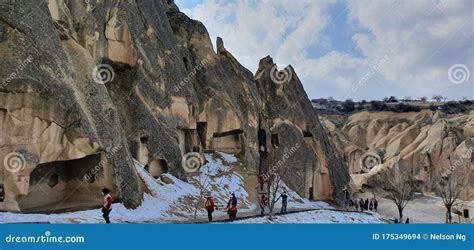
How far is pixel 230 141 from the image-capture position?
4188cm

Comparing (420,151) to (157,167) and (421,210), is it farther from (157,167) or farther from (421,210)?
(157,167)

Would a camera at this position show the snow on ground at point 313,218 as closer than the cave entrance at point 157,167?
Yes

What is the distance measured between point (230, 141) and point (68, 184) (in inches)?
833

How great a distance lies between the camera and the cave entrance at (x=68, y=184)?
20359 millimetres

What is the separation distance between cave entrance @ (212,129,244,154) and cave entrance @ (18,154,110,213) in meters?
19.9

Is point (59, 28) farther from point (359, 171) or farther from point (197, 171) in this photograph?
point (359, 171)

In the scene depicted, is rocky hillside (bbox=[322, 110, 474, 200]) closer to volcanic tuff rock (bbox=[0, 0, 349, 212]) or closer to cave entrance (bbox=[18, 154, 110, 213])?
volcanic tuff rock (bbox=[0, 0, 349, 212])

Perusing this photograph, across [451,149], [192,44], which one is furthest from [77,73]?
[451,149]

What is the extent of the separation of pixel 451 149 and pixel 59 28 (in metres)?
64.6

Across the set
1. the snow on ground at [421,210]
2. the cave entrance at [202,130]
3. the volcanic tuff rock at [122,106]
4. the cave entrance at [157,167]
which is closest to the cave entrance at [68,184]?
the volcanic tuff rock at [122,106]

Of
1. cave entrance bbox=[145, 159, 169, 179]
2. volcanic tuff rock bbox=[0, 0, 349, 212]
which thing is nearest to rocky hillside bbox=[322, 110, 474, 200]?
volcanic tuff rock bbox=[0, 0, 349, 212]

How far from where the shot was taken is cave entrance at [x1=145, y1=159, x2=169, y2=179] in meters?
29.1

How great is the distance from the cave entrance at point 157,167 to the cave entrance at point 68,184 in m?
7.27

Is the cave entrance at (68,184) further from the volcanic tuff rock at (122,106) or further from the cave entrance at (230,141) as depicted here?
the cave entrance at (230,141)
